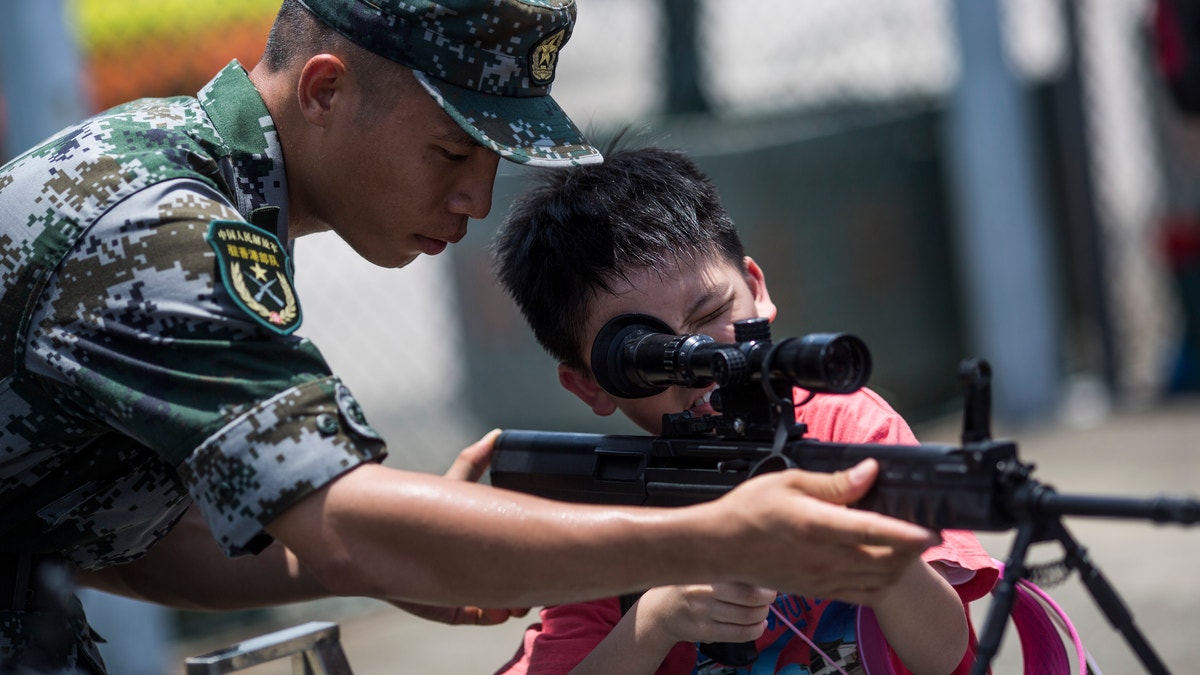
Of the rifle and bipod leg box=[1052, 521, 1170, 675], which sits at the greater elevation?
the rifle

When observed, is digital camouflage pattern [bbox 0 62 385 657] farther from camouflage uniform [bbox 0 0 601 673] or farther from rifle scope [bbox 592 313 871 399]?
rifle scope [bbox 592 313 871 399]

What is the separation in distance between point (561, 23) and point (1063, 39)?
252 inches

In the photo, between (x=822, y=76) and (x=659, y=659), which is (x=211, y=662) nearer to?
(x=659, y=659)

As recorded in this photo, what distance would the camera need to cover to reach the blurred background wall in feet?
21.9

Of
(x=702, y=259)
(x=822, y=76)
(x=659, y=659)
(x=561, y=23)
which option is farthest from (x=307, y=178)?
(x=822, y=76)

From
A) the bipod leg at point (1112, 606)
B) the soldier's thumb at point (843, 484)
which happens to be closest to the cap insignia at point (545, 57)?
the soldier's thumb at point (843, 484)

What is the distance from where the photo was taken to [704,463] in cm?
202

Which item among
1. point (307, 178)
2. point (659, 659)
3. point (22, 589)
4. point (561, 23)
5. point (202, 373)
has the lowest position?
point (659, 659)

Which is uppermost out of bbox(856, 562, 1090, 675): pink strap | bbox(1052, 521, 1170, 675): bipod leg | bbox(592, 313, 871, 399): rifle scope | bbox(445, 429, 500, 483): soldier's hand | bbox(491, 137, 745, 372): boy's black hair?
bbox(491, 137, 745, 372): boy's black hair

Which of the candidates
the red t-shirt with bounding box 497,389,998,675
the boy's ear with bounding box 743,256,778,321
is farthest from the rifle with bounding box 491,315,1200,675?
the boy's ear with bounding box 743,256,778,321

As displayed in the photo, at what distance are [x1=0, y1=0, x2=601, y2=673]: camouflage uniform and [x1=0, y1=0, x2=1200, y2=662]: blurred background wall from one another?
13.1 feet

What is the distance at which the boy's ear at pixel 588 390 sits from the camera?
2543 millimetres

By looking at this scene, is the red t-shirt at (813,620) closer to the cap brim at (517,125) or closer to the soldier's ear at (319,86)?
the cap brim at (517,125)

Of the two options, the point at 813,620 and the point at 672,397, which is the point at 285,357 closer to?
the point at 672,397
